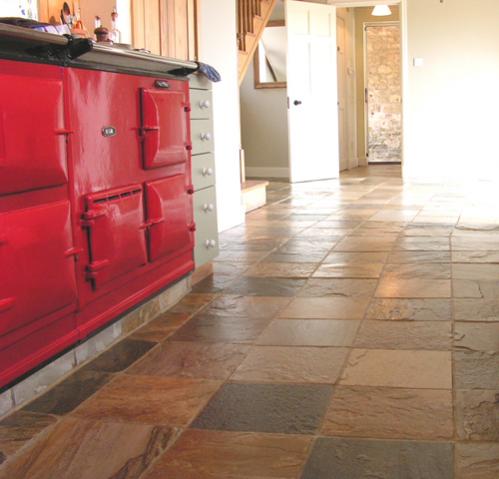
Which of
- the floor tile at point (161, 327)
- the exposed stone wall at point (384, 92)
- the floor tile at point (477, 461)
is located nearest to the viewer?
the floor tile at point (477, 461)

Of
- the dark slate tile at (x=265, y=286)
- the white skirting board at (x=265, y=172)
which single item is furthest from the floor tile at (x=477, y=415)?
the white skirting board at (x=265, y=172)

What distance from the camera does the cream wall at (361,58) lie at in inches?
453

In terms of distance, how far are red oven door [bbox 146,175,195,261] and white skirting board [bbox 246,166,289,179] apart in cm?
680

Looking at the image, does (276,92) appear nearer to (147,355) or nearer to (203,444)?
(147,355)

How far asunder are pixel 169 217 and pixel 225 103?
248cm

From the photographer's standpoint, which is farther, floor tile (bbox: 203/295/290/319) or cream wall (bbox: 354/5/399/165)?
cream wall (bbox: 354/5/399/165)

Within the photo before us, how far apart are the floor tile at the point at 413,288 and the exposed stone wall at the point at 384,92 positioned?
9863 mm

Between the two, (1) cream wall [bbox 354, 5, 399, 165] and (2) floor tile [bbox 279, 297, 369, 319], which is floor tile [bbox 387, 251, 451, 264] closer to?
(2) floor tile [bbox 279, 297, 369, 319]

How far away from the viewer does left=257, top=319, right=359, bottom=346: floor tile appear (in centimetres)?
267

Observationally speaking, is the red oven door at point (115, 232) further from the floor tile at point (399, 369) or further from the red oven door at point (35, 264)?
the floor tile at point (399, 369)

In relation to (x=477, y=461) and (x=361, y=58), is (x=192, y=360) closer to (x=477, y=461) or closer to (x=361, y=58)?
(x=477, y=461)

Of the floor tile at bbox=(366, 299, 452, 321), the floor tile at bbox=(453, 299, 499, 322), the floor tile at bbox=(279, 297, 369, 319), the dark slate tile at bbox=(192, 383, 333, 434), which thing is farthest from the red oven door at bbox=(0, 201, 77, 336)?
the floor tile at bbox=(453, 299, 499, 322)

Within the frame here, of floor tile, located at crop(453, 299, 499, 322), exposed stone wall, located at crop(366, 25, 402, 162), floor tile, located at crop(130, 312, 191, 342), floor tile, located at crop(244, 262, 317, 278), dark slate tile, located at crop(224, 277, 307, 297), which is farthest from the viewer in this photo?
exposed stone wall, located at crop(366, 25, 402, 162)

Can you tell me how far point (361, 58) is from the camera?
11633 millimetres
